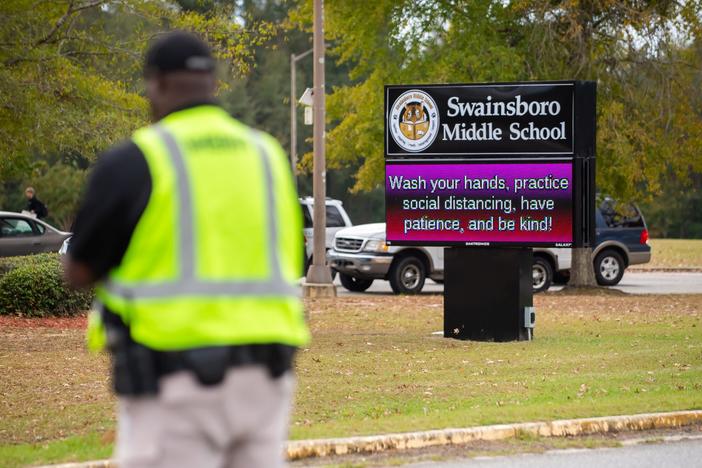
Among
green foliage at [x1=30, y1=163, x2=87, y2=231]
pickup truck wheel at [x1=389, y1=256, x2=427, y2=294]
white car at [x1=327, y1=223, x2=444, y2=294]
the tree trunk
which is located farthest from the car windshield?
green foliage at [x1=30, y1=163, x2=87, y2=231]

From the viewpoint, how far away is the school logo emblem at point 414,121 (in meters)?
15.2

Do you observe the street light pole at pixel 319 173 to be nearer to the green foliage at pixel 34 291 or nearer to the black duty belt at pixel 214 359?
the green foliage at pixel 34 291

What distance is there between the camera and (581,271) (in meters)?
25.7

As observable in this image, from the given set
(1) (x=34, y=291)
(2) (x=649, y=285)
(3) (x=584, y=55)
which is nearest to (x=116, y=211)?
(1) (x=34, y=291)

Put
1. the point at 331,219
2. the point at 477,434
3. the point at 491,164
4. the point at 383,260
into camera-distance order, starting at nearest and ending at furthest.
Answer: the point at 477,434 < the point at 491,164 < the point at 383,260 < the point at 331,219

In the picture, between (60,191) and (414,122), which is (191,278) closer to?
(414,122)

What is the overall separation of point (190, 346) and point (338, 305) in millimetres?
17389

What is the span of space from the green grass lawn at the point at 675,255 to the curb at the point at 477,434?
2877cm

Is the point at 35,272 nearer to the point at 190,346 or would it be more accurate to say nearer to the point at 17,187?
the point at 190,346

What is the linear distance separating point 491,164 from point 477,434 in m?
6.52

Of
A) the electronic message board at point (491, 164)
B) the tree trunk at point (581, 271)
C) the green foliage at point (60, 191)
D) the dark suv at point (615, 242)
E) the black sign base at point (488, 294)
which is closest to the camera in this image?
→ the electronic message board at point (491, 164)

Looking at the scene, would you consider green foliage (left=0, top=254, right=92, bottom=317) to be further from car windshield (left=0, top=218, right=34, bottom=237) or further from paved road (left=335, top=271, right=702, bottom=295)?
car windshield (left=0, top=218, right=34, bottom=237)

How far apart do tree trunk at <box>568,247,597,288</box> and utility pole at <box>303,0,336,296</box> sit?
5.95 meters

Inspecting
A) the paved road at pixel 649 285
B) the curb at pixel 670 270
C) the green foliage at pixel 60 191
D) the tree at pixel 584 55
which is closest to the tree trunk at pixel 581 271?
the tree at pixel 584 55
